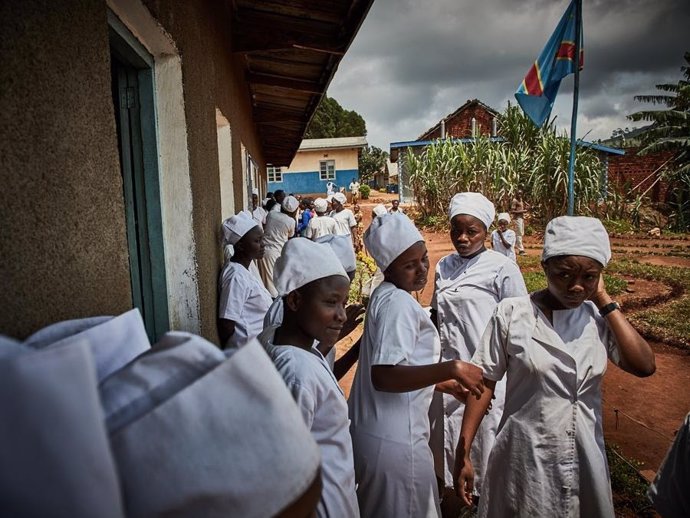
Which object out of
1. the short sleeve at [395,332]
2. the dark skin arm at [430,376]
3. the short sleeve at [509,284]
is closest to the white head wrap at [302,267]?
the short sleeve at [395,332]

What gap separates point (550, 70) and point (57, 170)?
8.12 m

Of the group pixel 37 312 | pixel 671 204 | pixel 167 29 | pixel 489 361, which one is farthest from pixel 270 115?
pixel 671 204

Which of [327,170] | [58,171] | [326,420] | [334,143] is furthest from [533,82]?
[327,170]

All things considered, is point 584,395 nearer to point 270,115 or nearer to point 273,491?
point 273,491

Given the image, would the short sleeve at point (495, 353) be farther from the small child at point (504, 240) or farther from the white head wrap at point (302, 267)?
the small child at point (504, 240)

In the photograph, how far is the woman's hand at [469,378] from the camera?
5.98 feet

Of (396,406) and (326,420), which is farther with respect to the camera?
(396,406)

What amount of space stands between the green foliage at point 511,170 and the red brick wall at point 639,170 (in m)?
7.43

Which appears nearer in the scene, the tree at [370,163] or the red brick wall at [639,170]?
the red brick wall at [639,170]

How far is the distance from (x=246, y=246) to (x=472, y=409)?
210 cm

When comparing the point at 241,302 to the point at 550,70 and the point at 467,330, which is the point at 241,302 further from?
the point at 550,70

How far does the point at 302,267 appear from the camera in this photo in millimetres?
1688

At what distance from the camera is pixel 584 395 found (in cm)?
197

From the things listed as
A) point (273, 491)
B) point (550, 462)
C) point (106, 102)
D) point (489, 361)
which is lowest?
point (550, 462)
